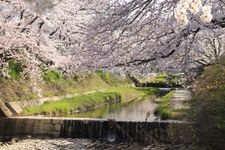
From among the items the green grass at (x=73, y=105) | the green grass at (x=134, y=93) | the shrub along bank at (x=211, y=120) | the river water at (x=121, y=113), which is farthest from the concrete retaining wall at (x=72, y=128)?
the green grass at (x=134, y=93)

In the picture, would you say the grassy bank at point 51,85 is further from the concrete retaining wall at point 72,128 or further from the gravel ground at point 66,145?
the gravel ground at point 66,145

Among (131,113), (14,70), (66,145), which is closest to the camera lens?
(66,145)

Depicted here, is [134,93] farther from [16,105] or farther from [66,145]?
[66,145]

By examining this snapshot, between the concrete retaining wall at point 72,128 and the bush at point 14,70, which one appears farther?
the bush at point 14,70

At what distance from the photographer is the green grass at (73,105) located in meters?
24.4

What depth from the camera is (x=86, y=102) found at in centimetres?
2906

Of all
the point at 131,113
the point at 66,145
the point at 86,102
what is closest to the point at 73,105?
the point at 86,102

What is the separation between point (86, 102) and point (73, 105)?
7.06ft

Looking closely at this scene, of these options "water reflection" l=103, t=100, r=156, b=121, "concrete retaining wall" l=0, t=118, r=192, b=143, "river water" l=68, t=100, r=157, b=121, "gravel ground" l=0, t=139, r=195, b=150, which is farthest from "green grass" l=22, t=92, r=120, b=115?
"gravel ground" l=0, t=139, r=195, b=150

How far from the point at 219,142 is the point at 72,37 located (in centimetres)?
1543

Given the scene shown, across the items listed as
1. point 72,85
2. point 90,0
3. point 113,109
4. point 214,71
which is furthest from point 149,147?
point 72,85

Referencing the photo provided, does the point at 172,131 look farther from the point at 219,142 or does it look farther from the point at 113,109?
the point at 113,109

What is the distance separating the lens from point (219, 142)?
35.9 feet

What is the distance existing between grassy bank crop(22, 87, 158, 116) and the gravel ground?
4.94 metres
